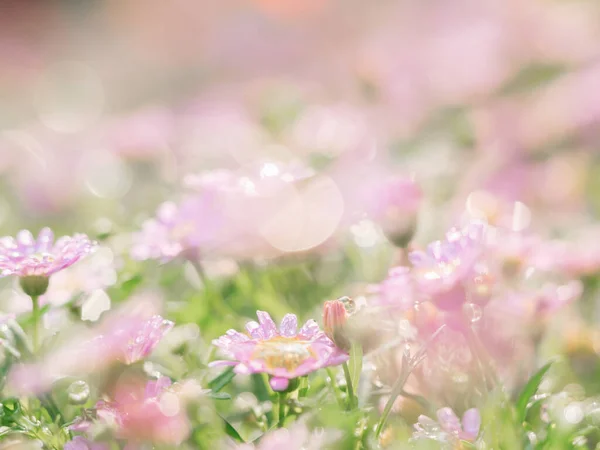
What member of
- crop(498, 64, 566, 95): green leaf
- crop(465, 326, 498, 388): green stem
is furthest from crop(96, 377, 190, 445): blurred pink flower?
crop(498, 64, 566, 95): green leaf

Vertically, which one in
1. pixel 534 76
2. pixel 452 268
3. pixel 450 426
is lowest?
pixel 534 76

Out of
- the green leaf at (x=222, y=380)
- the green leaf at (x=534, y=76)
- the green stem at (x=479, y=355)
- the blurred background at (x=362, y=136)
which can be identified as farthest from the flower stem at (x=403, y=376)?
the green leaf at (x=534, y=76)

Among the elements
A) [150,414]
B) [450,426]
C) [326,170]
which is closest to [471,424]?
[450,426]

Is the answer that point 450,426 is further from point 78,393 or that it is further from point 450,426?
point 78,393

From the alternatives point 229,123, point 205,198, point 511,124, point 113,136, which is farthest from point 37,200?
point 511,124

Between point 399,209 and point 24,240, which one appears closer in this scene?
point 24,240

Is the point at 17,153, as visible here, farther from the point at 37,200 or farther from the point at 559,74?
the point at 559,74
